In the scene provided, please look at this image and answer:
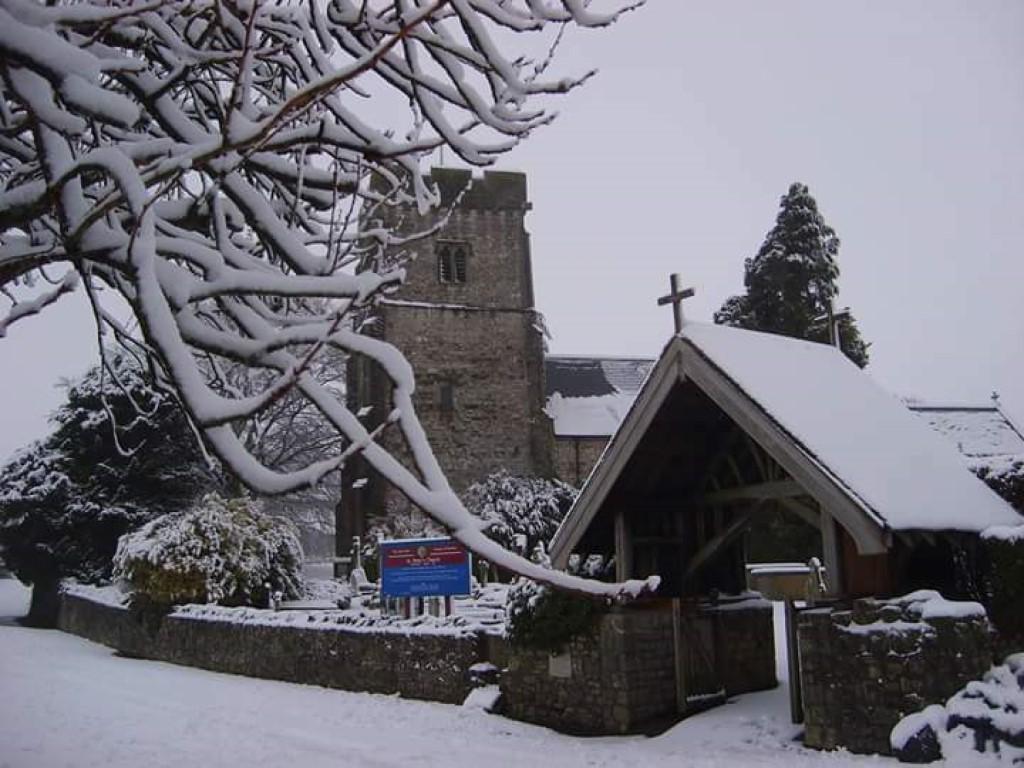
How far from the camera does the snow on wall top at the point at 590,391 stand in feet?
126

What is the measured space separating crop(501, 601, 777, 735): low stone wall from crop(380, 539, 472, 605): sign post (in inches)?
126

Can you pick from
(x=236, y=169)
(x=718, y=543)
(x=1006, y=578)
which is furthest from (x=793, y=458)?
(x=236, y=169)

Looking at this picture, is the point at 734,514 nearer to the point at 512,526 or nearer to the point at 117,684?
the point at 117,684

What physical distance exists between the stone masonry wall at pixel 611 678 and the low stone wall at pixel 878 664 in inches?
92.6

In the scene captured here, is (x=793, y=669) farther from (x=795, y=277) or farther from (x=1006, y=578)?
(x=795, y=277)

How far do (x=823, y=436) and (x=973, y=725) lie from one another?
9.63 feet

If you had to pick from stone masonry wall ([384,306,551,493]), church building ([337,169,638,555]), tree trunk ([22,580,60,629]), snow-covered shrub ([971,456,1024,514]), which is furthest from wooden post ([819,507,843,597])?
stone masonry wall ([384,306,551,493])

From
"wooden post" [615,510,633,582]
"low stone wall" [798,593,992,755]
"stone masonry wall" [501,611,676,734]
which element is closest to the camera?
"low stone wall" [798,593,992,755]

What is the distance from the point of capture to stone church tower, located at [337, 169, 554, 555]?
3616 cm

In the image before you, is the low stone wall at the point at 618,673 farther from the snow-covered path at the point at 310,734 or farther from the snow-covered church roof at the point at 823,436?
the snow-covered church roof at the point at 823,436

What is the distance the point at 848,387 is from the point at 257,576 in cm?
1385

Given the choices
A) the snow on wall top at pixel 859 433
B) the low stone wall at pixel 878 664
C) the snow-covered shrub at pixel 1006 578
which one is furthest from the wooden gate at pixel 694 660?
the snow-covered shrub at pixel 1006 578

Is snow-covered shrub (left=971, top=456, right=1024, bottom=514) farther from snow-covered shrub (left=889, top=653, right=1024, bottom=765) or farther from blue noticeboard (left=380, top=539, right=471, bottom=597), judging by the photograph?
blue noticeboard (left=380, top=539, right=471, bottom=597)

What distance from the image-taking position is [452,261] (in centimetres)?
3803
